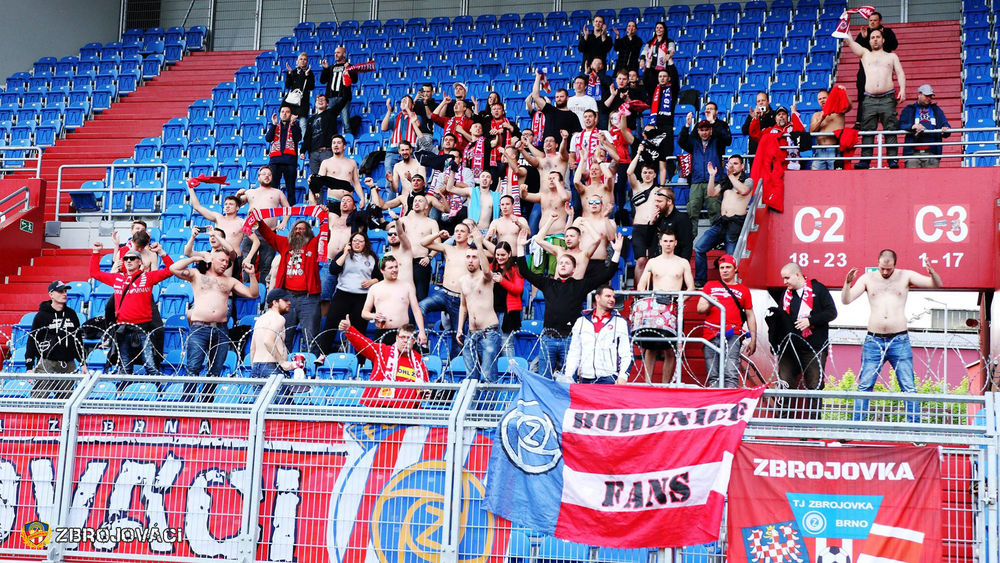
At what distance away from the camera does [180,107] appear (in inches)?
946

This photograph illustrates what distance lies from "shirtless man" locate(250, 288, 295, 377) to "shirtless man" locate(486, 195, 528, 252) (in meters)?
3.14

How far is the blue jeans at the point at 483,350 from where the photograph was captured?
40.5 ft

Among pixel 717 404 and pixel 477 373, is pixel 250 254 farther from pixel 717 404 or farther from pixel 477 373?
pixel 717 404

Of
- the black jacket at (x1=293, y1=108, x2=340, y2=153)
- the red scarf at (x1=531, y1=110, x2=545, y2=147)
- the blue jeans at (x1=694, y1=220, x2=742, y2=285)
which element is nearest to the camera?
the blue jeans at (x1=694, y1=220, x2=742, y2=285)

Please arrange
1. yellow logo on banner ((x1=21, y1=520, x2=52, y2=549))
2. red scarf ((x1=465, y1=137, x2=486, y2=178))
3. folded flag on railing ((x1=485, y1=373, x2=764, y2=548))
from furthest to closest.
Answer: red scarf ((x1=465, y1=137, x2=486, y2=178)) < yellow logo on banner ((x1=21, y1=520, x2=52, y2=549)) < folded flag on railing ((x1=485, y1=373, x2=764, y2=548))

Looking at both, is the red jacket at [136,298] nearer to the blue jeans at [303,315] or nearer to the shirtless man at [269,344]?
the blue jeans at [303,315]

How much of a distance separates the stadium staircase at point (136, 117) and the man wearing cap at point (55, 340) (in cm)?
562

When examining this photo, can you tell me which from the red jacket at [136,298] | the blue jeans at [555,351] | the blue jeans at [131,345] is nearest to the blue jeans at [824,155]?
the blue jeans at [555,351]

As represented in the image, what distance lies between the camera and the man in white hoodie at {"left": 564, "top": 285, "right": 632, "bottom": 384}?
35.7 ft

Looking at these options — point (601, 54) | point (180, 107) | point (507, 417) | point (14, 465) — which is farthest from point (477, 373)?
point (180, 107)

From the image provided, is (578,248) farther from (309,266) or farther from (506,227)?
(309,266)

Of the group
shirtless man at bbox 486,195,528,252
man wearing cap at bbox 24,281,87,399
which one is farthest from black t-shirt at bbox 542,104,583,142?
man wearing cap at bbox 24,281,87,399

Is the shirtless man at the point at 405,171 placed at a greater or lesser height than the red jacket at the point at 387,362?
greater

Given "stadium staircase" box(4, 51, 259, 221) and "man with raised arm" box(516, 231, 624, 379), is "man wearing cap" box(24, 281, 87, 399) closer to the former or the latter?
"man with raised arm" box(516, 231, 624, 379)
